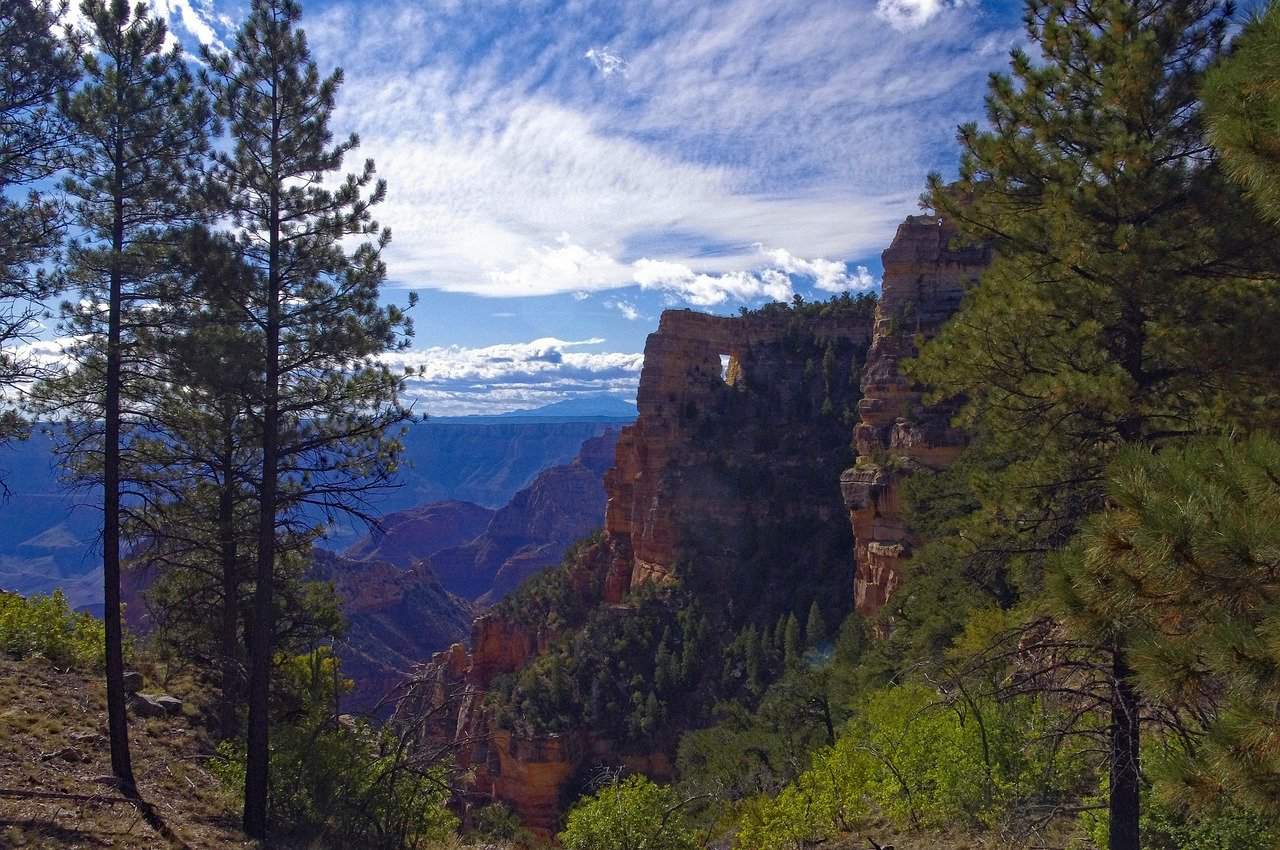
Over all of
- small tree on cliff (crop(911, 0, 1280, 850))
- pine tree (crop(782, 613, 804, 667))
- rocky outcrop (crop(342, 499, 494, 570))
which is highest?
small tree on cliff (crop(911, 0, 1280, 850))

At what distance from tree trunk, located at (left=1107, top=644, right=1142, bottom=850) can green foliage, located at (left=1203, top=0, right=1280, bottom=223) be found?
14.9 feet

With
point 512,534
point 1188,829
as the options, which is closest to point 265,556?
point 1188,829

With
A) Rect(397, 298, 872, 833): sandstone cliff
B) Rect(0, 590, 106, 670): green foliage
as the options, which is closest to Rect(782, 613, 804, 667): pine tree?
Rect(397, 298, 872, 833): sandstone cliff

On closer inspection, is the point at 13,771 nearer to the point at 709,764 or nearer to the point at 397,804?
the point at 397,804

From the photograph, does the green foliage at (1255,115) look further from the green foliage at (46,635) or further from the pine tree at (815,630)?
the pine tree at (815,630)

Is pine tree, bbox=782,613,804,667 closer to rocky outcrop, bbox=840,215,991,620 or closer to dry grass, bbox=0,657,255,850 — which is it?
rocky outcrop, bbox=840,215,991,620

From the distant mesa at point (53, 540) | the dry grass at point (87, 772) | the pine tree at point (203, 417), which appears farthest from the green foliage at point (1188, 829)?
the distant mesa at point (53, 540)

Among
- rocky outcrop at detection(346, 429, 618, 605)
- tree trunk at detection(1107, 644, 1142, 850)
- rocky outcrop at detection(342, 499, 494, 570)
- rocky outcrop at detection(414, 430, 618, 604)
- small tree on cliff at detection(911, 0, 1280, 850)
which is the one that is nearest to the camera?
tree trunk at detection(1107, 644, 1142, 850)

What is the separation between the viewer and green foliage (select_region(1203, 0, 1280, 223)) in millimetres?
3906

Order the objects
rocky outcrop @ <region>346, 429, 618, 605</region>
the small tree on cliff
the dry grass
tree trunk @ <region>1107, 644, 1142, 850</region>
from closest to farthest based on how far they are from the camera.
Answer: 1. tree trunk @ <region>1107, 644, 1142, 850</region>
2. the small tree on cliff
3. the dry grass
4. rocky outcrop @ <region>346, 429, 618, 605</region>

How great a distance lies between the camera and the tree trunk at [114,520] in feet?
35.3

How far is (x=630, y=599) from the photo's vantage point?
162 feet

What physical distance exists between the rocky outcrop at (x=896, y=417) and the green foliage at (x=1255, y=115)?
2415 cm

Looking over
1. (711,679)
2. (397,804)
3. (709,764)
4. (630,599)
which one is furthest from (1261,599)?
(630,599)
